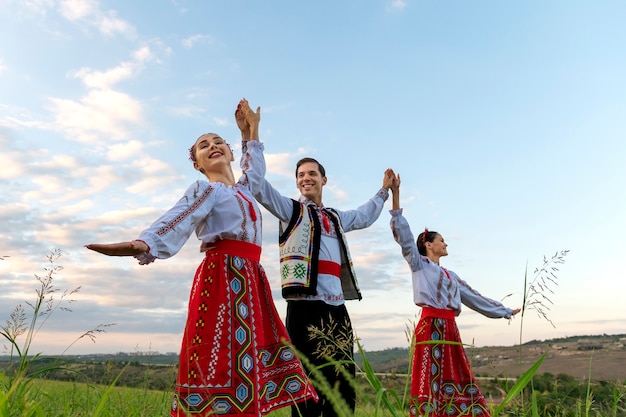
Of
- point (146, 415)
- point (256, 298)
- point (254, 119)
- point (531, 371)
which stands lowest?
→ point (146, 415)

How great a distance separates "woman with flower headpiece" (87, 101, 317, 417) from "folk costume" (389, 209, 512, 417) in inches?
87.5

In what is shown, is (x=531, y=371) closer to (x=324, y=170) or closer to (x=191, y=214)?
(x=191, y=214)

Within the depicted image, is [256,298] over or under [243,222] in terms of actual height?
under

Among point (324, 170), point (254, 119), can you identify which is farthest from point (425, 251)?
point (254, 119)

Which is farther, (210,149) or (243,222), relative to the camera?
(210,149)

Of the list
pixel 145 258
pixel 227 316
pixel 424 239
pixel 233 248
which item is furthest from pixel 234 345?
pixel 424 239

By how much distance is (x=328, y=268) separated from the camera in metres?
4.28

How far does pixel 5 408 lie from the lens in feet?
5.45

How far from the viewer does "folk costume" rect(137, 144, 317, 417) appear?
2.77m

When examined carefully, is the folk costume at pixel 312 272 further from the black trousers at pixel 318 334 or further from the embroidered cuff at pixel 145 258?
the embroidered cuff at pixel 145 258

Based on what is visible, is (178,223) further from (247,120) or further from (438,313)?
(438,313)

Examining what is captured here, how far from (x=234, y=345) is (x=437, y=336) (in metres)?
2.87

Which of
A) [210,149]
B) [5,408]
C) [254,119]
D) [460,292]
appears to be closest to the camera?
[5,408]

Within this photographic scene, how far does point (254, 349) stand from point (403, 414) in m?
1.56
